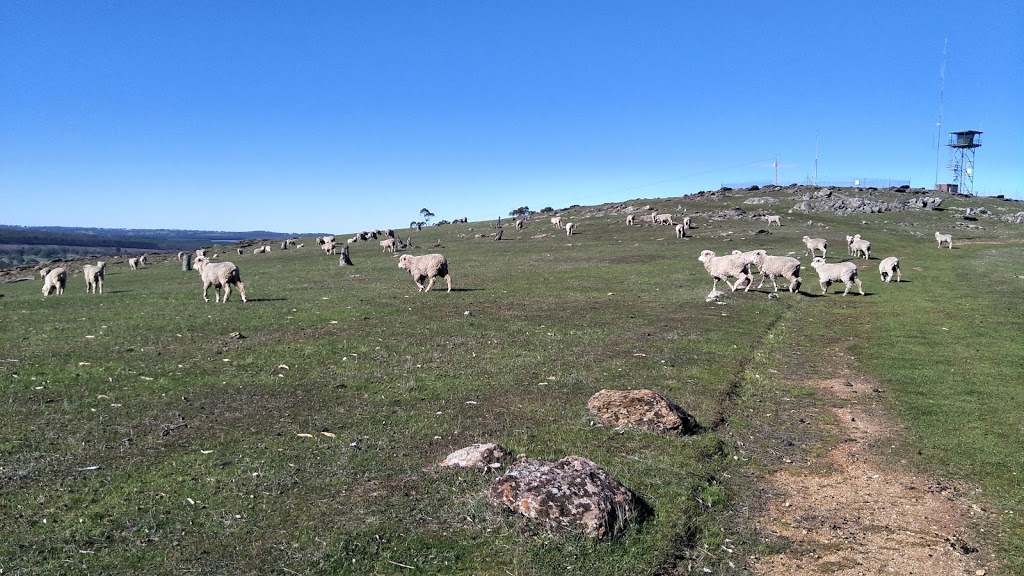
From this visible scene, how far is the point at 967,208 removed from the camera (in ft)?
267

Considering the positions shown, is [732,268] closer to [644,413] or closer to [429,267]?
[429,267]

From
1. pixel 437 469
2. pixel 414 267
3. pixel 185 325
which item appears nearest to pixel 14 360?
pixel 185 325

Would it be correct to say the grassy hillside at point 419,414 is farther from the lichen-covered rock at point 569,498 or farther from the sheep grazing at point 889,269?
the sheep grazing at point 889,269

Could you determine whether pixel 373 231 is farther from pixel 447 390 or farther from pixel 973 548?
pixel 973 548

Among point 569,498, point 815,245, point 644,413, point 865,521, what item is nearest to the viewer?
point 569,498

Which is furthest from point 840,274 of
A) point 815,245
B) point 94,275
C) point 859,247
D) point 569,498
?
point 94,275

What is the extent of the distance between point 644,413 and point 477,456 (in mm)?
3565

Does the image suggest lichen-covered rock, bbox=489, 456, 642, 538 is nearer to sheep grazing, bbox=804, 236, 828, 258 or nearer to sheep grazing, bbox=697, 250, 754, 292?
sheep grazing, bbox=697, 250, 754, 292

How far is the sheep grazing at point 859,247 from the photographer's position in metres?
43.5

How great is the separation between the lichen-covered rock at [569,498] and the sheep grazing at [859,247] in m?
42.4

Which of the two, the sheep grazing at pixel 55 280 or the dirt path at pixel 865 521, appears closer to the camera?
the dirt path at pixel 865 521

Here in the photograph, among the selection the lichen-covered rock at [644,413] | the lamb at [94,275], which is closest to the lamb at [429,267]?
the lamb at [94,275]

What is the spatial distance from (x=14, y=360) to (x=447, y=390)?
1211 cm

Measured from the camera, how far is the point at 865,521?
8406 millimetres
